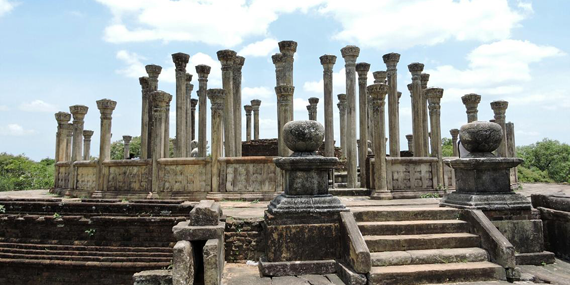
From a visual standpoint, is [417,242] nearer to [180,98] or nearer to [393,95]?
[393,95]

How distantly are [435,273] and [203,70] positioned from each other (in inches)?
576

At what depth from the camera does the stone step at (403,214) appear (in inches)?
237

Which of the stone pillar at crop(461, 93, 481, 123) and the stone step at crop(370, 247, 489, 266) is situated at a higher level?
the stone pillar at crop(461, 93, 481, 123)

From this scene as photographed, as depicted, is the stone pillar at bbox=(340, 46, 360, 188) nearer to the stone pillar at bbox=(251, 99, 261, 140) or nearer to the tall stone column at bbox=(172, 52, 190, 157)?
the tall stone column at bbox=(172, 52, 190, 157)

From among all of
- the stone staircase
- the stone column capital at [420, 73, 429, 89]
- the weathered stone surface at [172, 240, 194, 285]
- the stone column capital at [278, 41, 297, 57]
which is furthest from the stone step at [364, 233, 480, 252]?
the stone column capital at [420, 73, 429, 89]

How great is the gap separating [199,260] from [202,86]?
12810mm

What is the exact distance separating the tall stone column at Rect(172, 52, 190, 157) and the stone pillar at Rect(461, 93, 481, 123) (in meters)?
11.3

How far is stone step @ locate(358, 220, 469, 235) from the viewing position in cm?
575

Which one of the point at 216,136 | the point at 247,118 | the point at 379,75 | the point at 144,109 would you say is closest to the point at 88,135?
the point at 144,109

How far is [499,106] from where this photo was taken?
51.2 ft

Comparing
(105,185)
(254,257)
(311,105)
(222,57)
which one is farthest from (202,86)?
(254,257)

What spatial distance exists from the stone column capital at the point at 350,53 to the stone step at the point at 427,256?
1143cm

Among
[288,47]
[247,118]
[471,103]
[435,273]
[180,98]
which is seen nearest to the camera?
[435,273]

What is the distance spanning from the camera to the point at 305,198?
5.58 meters
